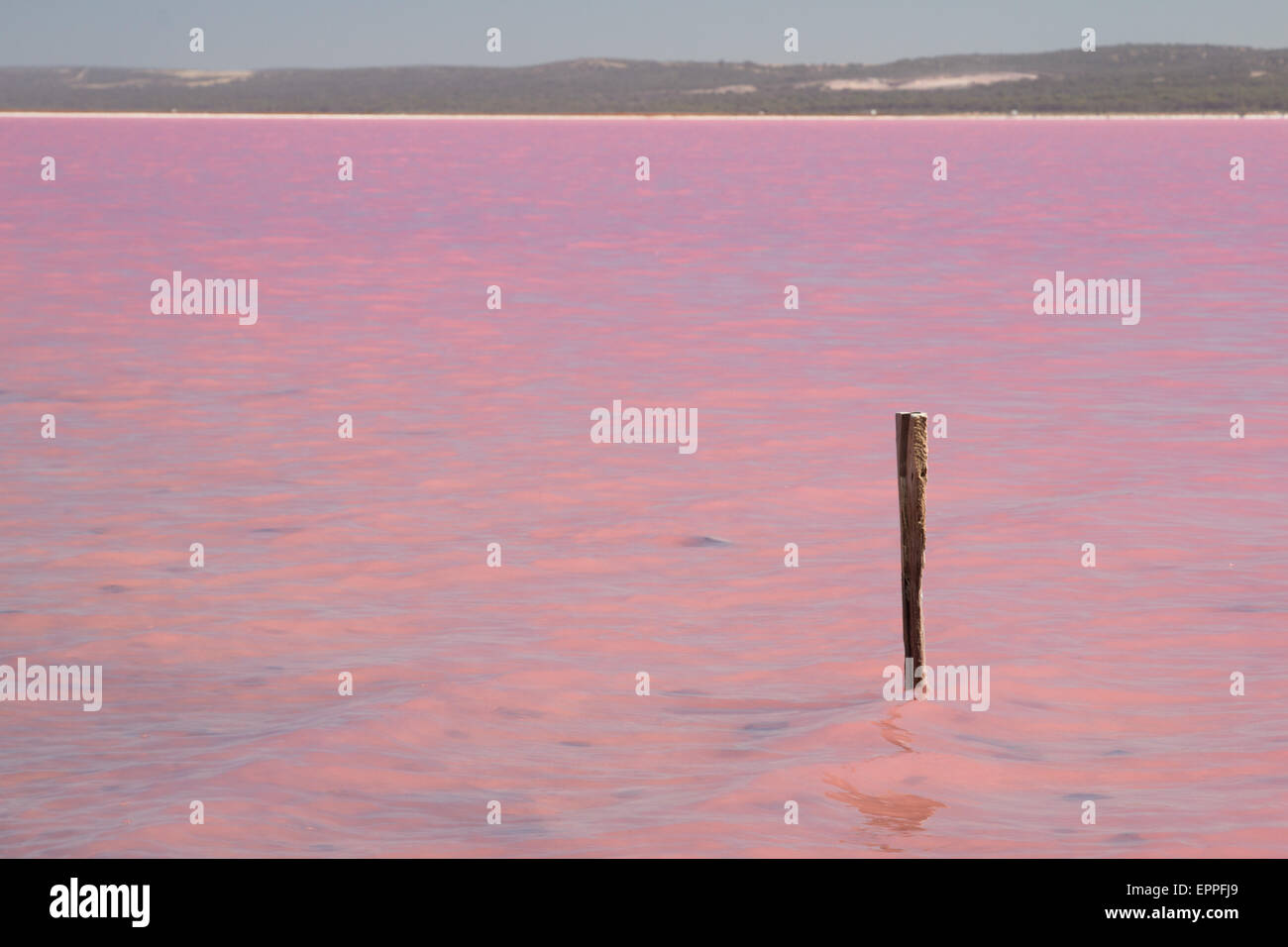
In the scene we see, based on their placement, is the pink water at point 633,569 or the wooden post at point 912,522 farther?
the wooden post at point 912,522

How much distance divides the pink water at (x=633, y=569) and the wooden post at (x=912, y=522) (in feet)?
0.95

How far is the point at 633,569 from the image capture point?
10977 millimetres

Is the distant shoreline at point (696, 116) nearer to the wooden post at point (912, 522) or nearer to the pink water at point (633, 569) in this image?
the pink water at point (633, 569)

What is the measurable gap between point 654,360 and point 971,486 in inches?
249

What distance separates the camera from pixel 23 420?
1506cm

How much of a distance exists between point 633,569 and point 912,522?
3020mm

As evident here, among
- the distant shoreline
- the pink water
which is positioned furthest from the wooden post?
the distant shoreline

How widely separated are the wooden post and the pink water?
29 cm

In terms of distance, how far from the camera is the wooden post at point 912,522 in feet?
26.8
